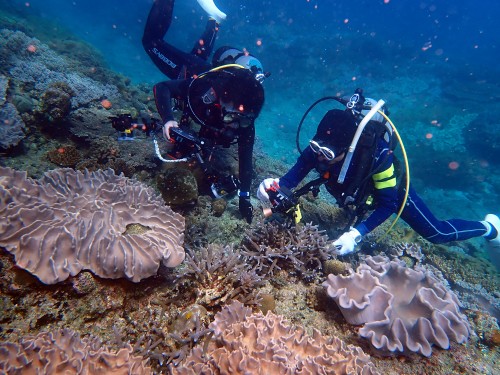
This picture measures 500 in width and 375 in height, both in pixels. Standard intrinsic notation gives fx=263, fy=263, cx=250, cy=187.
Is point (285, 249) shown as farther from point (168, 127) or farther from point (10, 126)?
point (10, 126)

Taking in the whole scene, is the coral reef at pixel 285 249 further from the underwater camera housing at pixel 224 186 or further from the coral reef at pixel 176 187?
the coral reef at pixel 176 187

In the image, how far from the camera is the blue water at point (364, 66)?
17844mm

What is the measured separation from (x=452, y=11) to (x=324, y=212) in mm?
67756

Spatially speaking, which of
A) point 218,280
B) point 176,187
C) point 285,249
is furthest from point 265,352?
point 176,187

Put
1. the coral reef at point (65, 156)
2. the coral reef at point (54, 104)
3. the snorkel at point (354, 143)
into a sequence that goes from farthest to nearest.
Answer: the coral reef at point (54, 104), the coral reef at point (65, 156), the snorkel at point (354, 143)

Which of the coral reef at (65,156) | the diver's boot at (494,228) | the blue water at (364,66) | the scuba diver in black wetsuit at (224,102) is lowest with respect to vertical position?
the coral reef at (65,156)

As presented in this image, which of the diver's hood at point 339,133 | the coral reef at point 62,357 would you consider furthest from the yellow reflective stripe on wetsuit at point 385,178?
the coral reef at point 62,357

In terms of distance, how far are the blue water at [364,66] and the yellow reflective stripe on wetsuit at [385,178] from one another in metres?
12.1

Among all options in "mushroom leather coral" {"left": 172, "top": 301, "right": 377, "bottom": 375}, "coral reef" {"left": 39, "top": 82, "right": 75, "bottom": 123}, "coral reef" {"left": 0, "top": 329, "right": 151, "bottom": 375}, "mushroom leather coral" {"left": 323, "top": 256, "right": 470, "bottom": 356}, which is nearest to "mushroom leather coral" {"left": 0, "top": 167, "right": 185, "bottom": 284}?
"coral reef" {"left": 0, "top": 329, "right": 151, "bottom": 375}

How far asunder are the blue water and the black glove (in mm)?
11790

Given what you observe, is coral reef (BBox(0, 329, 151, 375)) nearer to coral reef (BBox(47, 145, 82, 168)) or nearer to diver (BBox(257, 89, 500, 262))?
diver (BBox(257, 89, 500, 262))

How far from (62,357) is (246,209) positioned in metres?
3.47

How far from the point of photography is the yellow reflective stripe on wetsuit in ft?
14.5

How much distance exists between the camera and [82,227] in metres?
2.50
